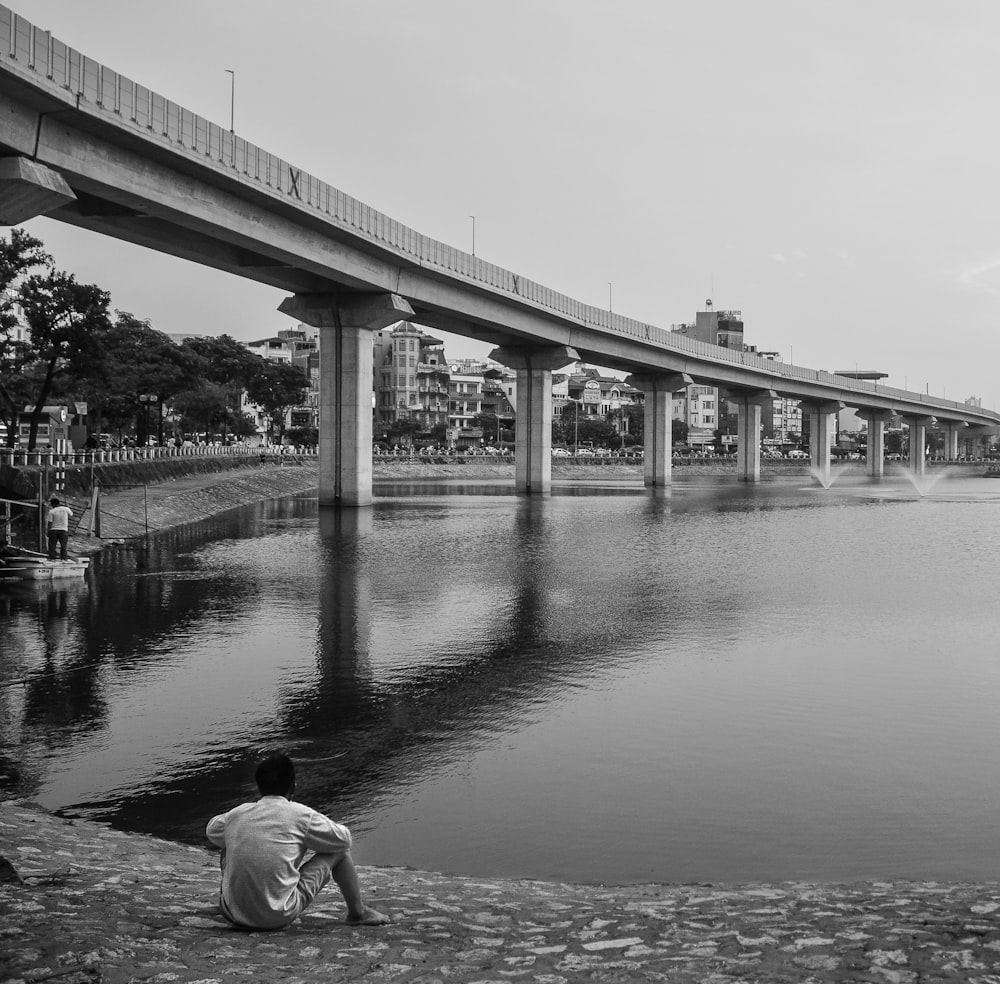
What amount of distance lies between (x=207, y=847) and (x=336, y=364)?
5289 cm

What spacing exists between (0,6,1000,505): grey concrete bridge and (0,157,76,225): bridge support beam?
0.20ft

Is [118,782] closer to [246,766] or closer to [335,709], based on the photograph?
[246,766]

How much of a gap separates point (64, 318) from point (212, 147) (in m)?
22.0

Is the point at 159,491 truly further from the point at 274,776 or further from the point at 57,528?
the point at 274,776

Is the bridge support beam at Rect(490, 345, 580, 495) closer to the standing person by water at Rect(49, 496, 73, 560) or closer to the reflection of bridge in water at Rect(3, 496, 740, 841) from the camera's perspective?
the reflection of bridge in water at Rect(3, 496, 740, 841)

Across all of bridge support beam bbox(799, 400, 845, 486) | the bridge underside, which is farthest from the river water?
bridge support beam bbox(799, 400, 845, 486)

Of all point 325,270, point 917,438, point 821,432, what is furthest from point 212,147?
point 917,438

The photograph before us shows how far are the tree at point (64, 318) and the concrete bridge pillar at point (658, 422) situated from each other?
62396mm

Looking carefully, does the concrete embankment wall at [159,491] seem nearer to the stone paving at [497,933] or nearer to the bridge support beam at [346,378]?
the bridge support beam at [346,378]

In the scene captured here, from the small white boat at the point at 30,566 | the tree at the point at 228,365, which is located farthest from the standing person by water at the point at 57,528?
the tree at the point at 228,365

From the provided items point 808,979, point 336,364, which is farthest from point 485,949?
point 336,364

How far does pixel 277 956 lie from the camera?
6832 mm

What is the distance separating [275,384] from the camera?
135 m

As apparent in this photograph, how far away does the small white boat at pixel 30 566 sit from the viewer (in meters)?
29.9
